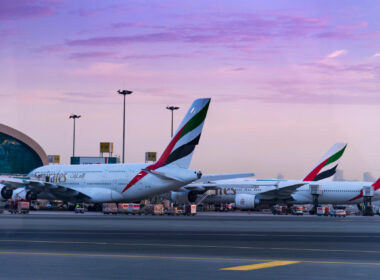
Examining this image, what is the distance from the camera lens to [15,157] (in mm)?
147875

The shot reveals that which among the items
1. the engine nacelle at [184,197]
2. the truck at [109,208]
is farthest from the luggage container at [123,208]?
the engine nacelle at [184,197]

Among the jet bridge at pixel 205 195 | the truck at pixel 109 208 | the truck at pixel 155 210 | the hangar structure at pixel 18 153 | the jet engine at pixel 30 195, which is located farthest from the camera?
the hangar structure at pixel 18 153

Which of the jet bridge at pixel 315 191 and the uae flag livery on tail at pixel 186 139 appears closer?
the uae flag livery on tail at pixel 186 139

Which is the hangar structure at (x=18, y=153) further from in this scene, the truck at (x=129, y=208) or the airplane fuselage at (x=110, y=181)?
the truck at (x=129, y=208)

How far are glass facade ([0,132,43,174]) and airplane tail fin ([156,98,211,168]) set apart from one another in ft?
259

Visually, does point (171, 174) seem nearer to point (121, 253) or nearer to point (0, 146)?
point (121, 253)

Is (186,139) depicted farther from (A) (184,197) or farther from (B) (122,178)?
(A) (184,197)

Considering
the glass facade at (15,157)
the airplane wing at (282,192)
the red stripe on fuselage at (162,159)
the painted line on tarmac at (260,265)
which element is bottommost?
the painted line on tarmac at (260,265)

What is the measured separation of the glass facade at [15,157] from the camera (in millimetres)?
146625

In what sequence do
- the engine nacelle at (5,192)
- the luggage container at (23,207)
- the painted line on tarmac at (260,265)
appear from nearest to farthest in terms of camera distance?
1. the painted line on tarmac at (260,265)
2. the luggage container at (23,207)
3. the engine nacelle at (5,192)

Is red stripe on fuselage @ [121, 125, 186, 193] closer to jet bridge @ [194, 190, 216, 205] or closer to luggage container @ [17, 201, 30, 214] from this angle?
luggage container @ [17, 201, 30, 214]

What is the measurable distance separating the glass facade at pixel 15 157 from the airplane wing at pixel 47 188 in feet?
207

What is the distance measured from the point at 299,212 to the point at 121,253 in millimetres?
74732

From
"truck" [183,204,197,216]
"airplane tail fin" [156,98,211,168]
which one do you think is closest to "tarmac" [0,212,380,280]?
"airplane tail fin" [156,98,211,168]
